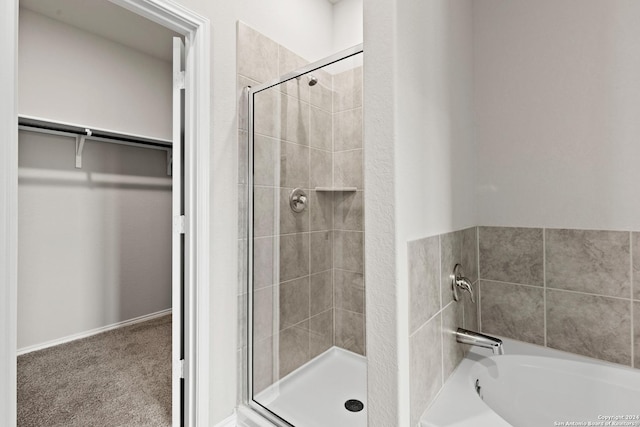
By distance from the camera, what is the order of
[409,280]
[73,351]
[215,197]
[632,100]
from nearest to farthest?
[409,280] → [632,100] → [215,197] → [73,351]

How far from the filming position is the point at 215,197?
4.90 ft

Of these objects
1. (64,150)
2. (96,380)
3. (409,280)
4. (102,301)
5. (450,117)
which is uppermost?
(64,150)

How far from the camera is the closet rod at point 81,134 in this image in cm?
224

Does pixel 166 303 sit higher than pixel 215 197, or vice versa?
pixel 215 197

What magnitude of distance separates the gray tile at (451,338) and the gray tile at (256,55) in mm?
1484

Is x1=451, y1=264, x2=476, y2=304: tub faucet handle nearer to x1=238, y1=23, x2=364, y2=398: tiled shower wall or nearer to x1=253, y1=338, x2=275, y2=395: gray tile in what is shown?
x1=238, y1=23, x2=364, y2=398: tiled shower wall

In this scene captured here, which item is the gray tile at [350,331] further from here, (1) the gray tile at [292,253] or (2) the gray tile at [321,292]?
(1) the gray tile at [292,253]

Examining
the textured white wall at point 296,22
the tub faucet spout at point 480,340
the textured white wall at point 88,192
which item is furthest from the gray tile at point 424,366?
the textured white wall at point 88,192

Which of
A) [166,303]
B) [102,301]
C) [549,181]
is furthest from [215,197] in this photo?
[166,303]

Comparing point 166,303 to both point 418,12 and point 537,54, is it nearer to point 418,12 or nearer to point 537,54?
point 418,12

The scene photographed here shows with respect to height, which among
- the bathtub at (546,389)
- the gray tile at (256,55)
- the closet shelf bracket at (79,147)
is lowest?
the bathtub at (546,389)

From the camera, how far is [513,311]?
4.81 ft

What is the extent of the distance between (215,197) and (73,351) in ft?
6.73

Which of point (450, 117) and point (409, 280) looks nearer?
point (409, 280)
